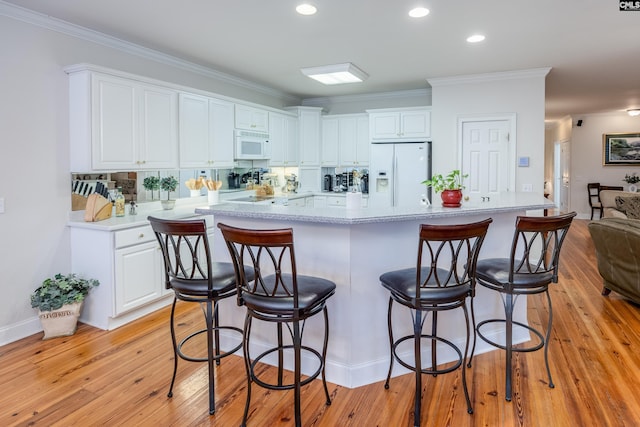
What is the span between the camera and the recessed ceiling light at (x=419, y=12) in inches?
128

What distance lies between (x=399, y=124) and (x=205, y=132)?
9.72 ft

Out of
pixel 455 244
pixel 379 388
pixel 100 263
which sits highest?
pixel 455 244

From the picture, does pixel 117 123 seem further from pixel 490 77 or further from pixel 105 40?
pixel 490 77

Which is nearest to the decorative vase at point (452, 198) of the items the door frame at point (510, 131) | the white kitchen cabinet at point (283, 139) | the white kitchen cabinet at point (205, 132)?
the white kitchen cabinet at point (205, 132)

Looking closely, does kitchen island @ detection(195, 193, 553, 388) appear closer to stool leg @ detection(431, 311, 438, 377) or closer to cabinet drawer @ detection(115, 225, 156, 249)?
stool leg @ detection(431, 311, 438, 377)

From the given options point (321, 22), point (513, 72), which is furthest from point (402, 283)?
point (513, 72)

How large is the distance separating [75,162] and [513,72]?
519 cm

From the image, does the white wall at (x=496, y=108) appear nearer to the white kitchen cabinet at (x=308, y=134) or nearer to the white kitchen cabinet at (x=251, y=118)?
the white kitchen cabinet at (x=308, y=134)

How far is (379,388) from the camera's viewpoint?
Answer: 258 centimetres

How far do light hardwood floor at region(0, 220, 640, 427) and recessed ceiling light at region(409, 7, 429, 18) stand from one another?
2.72 meters

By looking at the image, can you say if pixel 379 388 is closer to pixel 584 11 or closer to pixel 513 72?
pixel 584 11

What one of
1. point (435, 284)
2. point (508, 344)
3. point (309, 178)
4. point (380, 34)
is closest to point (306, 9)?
point (380, 34)

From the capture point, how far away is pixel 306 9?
127 inches

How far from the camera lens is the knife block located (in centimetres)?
364
